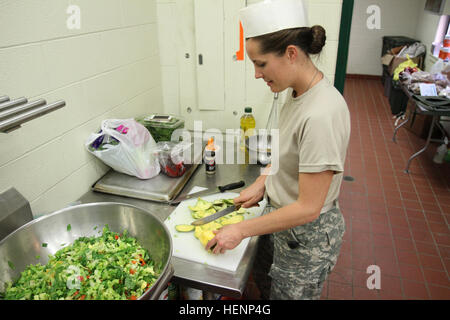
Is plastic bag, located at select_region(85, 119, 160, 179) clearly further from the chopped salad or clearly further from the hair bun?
the hair bun

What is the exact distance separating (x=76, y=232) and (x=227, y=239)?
59cm

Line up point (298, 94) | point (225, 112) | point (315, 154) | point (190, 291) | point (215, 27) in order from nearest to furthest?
point (315, 154) < point (298, 94) < point (190, 291) < point (215, 27) < point (225, 112)

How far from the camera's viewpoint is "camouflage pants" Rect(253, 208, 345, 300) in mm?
1405

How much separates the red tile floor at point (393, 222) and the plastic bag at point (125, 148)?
3.93ft

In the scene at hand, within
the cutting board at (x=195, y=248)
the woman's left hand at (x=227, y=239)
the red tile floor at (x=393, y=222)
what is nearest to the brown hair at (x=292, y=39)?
the woman's left hand at (x=227, y=239)

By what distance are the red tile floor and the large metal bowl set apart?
51.9 inches

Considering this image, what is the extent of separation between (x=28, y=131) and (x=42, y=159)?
138 mm

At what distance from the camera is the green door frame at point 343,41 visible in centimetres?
188

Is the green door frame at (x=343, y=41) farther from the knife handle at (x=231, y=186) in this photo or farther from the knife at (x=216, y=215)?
the knife at (x=216, y=215)

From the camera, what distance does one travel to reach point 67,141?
152 cm

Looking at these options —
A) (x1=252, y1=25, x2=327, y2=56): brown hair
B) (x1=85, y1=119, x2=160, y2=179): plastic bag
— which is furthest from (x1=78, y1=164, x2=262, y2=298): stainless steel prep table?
(x1=252, y1=25, x2=327, y2=56): brown hair
